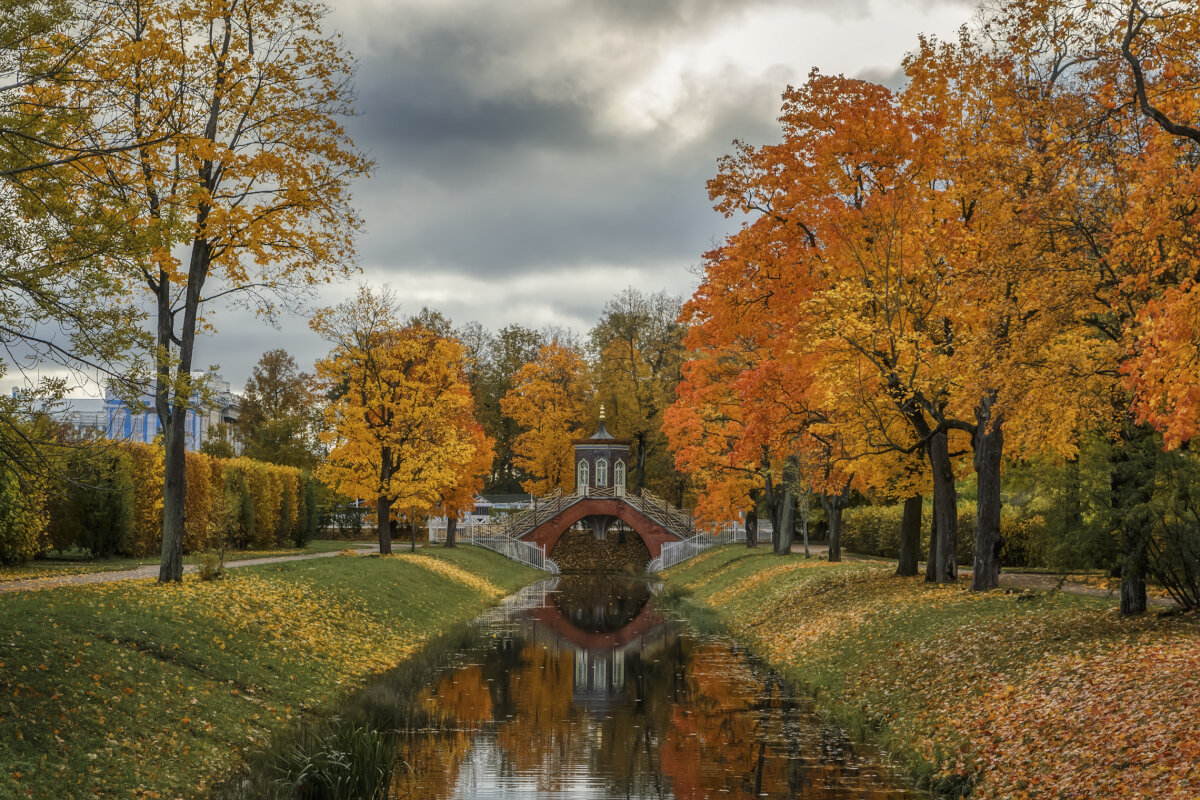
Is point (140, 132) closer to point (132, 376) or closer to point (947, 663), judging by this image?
point (132, 376)

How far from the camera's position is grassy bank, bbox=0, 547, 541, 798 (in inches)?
349

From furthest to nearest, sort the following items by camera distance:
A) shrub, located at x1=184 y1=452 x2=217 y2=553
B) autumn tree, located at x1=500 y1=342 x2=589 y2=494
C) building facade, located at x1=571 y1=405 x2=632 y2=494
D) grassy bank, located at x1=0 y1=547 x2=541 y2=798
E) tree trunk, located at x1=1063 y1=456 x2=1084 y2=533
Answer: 1. autumn tree, located at x1=500 y1=342 x2=589 y2=494
2. building facade, located at x1=571 y1=405 x2=632 y2=494
3. shrub, located at x1=184 y1=452 x2=217 y2=553
4. tree trunk, located at x1=1063 y1=456 x2=1084 y2=533
5. grassy bank, located at x1=0 y1=547 x2=541 y2=798

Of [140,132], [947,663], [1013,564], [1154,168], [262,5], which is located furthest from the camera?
[1013,564]

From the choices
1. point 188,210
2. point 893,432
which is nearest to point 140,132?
point 188,210

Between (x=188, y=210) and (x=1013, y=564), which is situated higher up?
(x=188, y=210)

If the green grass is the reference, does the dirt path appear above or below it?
above

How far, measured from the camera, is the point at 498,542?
4962 cm

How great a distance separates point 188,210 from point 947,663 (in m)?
13.5

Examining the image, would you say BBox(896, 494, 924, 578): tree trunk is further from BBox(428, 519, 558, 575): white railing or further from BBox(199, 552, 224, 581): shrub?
BBox(428, 519, 558, 575): white railing

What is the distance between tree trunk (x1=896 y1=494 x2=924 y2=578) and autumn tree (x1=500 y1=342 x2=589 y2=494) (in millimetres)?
34448

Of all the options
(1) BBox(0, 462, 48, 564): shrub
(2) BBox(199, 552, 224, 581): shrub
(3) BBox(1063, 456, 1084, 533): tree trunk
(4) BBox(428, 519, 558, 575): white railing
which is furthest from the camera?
(4) BBox(428, 519, 558, 575): white railing

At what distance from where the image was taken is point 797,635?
20125mm

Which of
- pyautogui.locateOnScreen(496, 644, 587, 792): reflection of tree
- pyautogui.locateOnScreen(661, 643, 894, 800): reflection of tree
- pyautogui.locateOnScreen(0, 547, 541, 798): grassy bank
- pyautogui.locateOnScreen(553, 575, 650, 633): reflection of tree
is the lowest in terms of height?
pyautogui.locateOnScreen(553, 575, 650, 633): reflection of tree

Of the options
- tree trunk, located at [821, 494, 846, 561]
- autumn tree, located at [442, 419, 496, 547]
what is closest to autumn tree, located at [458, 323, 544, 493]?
autumn tree, located at [442, 419, 496, 547]
